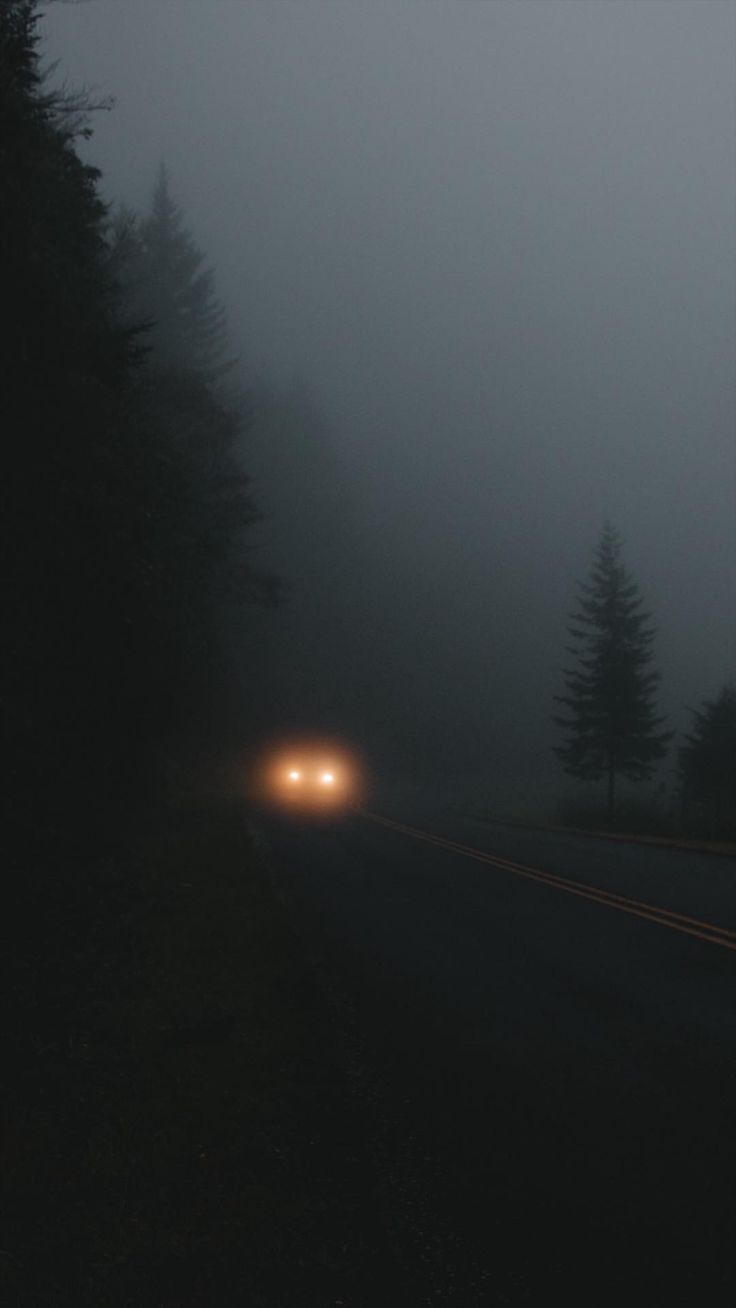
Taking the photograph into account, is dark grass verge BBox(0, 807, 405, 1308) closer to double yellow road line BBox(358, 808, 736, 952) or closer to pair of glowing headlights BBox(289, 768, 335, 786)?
double yellow road line BBox(358, 808, 736, 952)

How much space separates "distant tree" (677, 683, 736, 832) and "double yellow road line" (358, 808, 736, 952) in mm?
20201

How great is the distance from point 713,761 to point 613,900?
31.9 meters

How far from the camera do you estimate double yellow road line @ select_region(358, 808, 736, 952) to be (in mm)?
9000

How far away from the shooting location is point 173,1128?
4539 millimetres

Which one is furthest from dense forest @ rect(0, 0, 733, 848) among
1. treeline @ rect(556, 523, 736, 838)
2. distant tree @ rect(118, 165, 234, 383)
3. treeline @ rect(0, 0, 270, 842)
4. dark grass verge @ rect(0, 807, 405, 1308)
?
distant tree @ rect(118, 165, 234, 383)

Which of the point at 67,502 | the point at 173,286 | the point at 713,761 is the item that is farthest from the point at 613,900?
the point at 173,286

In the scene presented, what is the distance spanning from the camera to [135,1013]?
662cm

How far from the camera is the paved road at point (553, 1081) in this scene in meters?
3.29

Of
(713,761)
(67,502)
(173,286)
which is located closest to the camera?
(67,502)

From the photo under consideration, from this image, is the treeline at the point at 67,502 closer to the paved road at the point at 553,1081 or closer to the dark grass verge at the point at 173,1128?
the dark grass verge at the point at 173,1128

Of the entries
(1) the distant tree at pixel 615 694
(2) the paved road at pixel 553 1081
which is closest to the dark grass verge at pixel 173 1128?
(2) the paved road at pixel 553 1081

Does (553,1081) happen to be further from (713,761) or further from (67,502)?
(713,761)

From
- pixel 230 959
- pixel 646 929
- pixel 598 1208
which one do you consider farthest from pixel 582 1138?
pixel 646 929

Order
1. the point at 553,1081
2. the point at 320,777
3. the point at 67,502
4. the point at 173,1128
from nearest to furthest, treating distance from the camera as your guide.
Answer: the point at 173,1128 < the point at 553,1081 < the point at 67,502 < the point at 320,777
